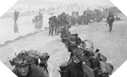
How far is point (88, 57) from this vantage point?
13.4m

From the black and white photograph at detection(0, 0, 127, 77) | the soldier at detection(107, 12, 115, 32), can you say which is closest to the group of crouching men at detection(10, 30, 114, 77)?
the black and white photograph at detection(0, 0, 127, 77)

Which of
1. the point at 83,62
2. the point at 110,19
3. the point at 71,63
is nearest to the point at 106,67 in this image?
the point at 83,62

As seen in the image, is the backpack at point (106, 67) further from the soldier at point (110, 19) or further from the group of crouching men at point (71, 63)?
the soldier at point (110, 19)

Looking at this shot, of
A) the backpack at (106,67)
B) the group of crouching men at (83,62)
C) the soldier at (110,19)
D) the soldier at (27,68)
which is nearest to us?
the soldier at (27,68)

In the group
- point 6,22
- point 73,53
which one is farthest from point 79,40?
point 6,22

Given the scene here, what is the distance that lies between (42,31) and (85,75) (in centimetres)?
215

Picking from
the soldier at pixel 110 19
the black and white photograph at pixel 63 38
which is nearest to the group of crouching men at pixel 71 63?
→ the black and white photograph at pixel 63 38

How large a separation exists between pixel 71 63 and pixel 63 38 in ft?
3.50

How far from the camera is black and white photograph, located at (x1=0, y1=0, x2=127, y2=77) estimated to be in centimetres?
1330

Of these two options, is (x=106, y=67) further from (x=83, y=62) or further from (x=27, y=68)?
(x=27, y=68)

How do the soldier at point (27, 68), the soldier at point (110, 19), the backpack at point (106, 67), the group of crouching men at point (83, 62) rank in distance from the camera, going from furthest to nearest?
the soldier at point (110, 19) < the backpack at point (106, 67) < the group of crouching men at point (83, 62) < the soldier at point (27, 68)

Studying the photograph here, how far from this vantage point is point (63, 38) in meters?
14.0

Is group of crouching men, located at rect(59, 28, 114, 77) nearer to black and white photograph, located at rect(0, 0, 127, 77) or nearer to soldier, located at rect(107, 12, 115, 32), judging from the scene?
black and white photograph, located at rect(0, 0, 127, 77)

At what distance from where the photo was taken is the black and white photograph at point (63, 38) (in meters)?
13.3
